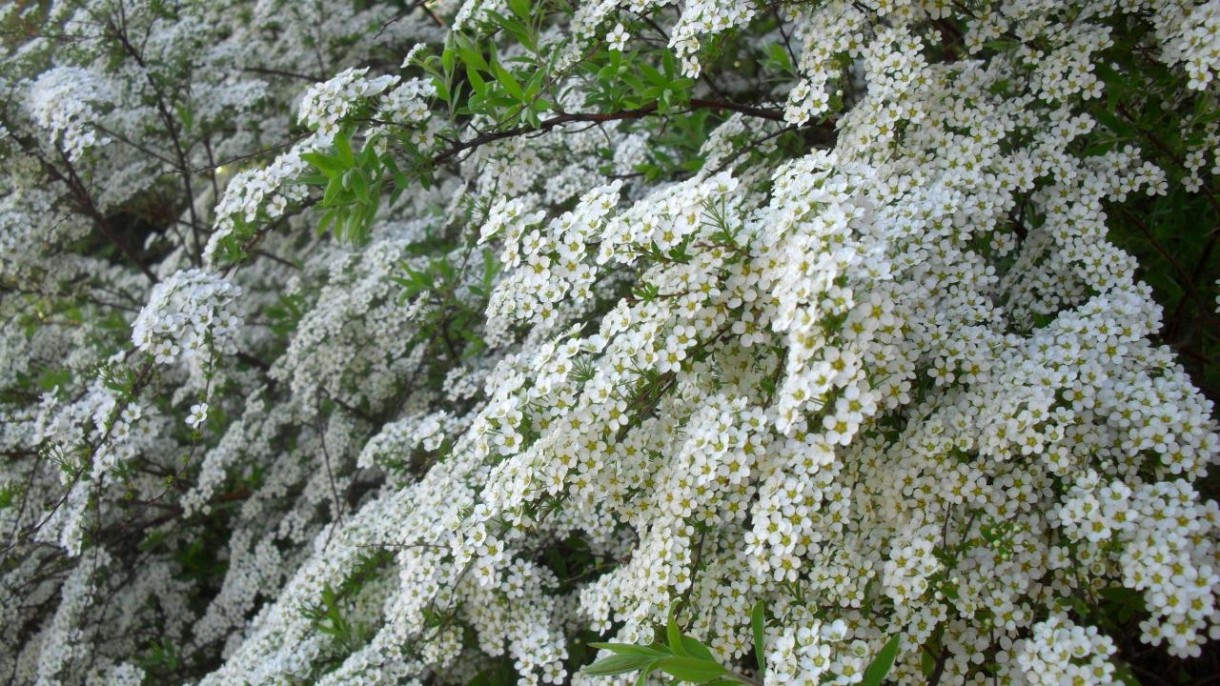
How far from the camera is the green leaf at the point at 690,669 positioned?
1.84 meters

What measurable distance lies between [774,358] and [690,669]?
0.75 m

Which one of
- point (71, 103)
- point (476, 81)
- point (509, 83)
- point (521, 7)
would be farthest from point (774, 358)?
point (71, 103)

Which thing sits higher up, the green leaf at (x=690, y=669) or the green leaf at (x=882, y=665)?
the green leaf at (x=690, y=669)

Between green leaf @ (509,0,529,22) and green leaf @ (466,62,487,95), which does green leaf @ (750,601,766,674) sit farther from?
green leaf @ (509,0,529,22)

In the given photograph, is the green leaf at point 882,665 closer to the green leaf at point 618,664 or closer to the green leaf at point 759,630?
the green leaf at point 759,630

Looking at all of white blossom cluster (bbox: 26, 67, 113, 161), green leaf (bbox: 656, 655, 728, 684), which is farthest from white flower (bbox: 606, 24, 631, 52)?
white blossom cluster (bbox: 26, 67, 113, 161)

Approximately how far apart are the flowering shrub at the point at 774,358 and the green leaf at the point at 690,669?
1 centimetres

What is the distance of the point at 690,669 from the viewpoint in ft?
6.07

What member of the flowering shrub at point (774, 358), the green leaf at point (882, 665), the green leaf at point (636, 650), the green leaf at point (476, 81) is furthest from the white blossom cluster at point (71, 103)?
the green leaf at point (882, 665)

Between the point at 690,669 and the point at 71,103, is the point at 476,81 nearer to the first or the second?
the point at 690,669

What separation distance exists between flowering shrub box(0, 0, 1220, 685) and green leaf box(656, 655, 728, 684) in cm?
1

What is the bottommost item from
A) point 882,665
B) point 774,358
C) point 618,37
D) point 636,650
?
point 882,665

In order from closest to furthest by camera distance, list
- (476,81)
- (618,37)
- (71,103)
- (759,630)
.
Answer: (759,630) < (476,81) < (618,37) < (71,103)

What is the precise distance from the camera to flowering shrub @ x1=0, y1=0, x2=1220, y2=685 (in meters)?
1.93
